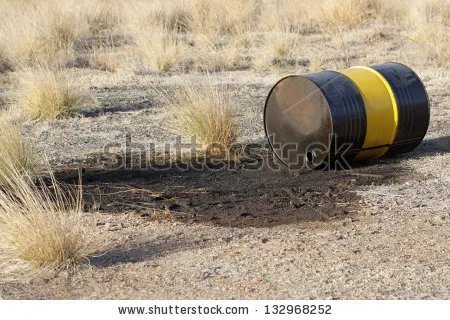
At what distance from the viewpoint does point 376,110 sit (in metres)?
7.14

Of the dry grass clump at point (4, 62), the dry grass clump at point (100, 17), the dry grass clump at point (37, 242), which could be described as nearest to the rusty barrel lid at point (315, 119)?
the dry grass clump at point (37, 242)

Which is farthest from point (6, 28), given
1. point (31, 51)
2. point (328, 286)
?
point (328, 286)

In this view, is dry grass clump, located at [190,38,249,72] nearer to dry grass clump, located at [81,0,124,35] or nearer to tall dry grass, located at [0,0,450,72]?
tall dry grass, located at [0,0,450,72]

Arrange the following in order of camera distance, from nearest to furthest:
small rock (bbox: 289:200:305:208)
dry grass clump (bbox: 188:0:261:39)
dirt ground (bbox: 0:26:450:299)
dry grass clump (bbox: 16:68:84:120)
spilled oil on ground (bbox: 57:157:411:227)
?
dirt ground (bbox: 0:26:450:299), spilled oil on ground (bbox: 57:157:411:227), small rock (bbox: 289:200:305:208), dry grass clump (bbox: 16:68:84:120), dry grass clump (bbox: 188:0:261:39)

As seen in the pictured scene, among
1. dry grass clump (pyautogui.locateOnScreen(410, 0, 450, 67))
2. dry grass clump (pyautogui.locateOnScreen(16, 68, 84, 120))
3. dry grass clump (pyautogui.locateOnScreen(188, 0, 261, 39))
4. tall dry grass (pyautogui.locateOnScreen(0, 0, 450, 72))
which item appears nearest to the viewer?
dry grass clump (pyautogui.locateOnScreen(16, 68, 84, 120))

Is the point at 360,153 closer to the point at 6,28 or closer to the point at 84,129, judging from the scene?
the point at 84,129

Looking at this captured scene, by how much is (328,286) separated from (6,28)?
33.7 ft

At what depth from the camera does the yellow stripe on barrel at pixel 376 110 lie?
281 inches

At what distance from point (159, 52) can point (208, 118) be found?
15.2 feet

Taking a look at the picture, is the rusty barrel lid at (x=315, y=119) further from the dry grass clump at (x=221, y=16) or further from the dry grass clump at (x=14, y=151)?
the dry grass clump at (x=221, y=16)

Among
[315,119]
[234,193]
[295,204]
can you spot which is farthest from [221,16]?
[295,204]

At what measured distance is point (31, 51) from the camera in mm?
13062

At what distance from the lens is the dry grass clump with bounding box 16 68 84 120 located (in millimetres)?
9680

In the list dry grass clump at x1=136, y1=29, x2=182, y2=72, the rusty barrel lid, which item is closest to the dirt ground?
the rusty barrel lid
